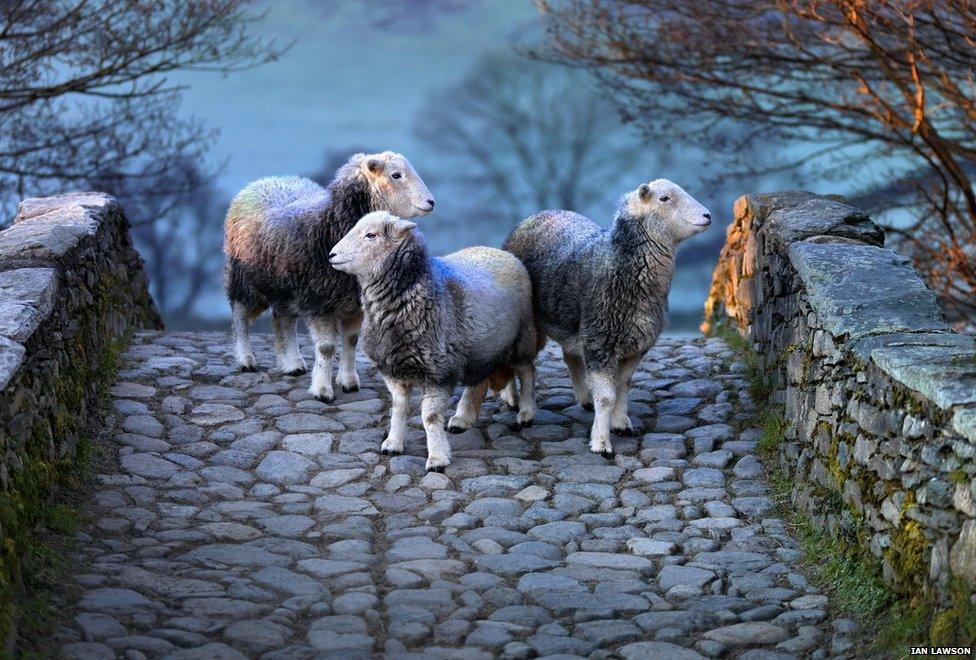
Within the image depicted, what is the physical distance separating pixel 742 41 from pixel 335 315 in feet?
18.5

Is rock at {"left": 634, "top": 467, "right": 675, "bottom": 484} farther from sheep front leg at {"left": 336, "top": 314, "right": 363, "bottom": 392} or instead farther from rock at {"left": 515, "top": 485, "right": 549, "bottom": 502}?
sheep front leg at {"left": 336, "top": 314, "right": 363, "bottom": 392}

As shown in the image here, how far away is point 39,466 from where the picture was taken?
6.68 m

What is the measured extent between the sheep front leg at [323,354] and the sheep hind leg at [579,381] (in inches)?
62.5

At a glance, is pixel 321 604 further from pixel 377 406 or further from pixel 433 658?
pixel 377 406

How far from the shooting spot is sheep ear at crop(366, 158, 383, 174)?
8859 mm

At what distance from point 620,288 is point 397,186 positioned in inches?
65.9

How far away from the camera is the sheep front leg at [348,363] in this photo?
933 cm

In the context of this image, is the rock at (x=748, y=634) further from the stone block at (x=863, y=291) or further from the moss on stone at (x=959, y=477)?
the stone block at (x=863, y=291)

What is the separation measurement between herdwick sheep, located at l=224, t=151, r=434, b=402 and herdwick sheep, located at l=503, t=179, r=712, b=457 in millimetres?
1142

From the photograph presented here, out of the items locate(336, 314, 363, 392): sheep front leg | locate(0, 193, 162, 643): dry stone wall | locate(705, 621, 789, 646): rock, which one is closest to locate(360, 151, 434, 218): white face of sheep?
locate(336, 314, 363, 392): sheep front leg

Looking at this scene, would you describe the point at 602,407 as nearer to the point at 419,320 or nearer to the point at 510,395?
the point at 510,395

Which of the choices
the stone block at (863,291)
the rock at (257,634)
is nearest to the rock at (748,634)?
the stone block at (863,291)

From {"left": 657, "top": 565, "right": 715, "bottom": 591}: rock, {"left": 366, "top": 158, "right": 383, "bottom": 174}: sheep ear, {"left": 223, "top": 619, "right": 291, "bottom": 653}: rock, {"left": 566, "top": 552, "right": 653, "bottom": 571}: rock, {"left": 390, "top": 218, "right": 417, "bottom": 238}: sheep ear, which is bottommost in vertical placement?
{"left": 566, "top": 552, "right": 653, "bottom": 571}: rock

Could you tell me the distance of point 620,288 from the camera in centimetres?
822
